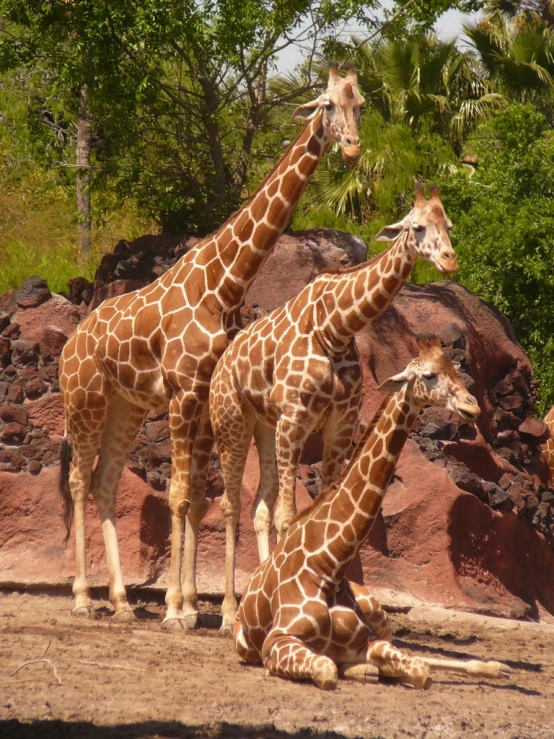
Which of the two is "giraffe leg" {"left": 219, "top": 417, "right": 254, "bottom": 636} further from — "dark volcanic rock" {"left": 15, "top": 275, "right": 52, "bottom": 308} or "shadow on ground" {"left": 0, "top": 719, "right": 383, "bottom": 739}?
"dark volcanic rock" {"left": 15, "top": 275, "right": 52, "bottom": 308}

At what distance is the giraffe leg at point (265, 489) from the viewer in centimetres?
841

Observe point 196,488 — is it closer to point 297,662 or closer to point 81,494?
point 81,494

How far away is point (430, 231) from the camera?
703 cm

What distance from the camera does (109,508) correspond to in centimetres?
928

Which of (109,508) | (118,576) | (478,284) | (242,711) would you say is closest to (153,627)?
(118,576)

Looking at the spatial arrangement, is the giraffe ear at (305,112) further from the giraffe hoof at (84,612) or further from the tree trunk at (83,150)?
the tree trunk at (83,150)

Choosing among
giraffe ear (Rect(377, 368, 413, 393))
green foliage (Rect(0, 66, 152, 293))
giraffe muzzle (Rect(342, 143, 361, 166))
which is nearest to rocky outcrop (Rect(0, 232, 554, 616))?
green foliage (Rect(0, 66, 152, 293))

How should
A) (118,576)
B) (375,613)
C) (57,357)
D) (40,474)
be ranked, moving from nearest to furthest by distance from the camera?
1. (375,613)
2. (118,576)
3. (40,474)
4. (57,357)

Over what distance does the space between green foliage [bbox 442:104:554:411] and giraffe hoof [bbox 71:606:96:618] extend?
6.94 m

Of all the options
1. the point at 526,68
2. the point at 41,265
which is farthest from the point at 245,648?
the point at 526,68

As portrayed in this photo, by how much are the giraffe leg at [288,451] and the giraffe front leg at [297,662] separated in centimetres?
134

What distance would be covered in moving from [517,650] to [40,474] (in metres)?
4.98

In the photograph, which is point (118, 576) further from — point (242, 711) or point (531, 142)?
point (531, 142)

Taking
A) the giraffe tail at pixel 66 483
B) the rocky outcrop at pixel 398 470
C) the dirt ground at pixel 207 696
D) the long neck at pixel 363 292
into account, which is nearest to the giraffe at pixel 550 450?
the rocky outcrop at pixel 398 470
